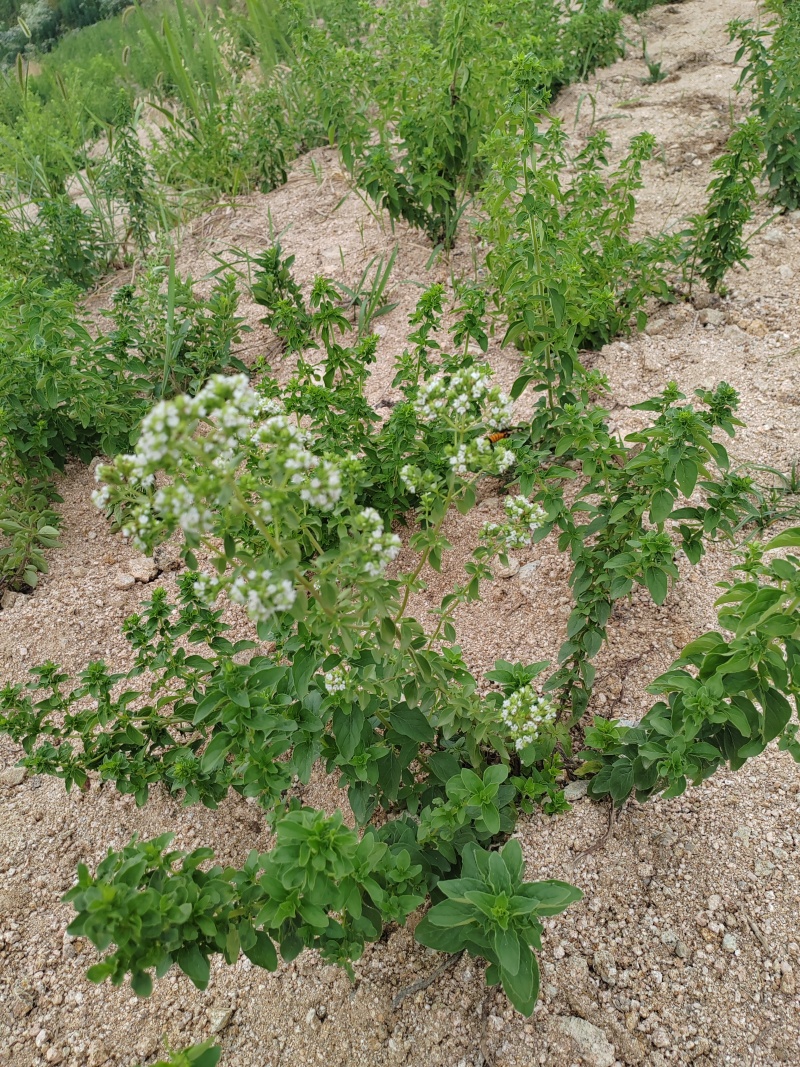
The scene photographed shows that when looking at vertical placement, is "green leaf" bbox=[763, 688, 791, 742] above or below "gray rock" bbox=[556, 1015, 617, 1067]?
above

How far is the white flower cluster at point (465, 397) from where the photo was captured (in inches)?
67.8

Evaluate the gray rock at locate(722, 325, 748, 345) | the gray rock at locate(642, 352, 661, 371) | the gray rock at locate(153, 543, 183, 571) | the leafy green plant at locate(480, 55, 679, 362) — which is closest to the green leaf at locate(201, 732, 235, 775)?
the gray rock at locate(153, 543, 183, 571)

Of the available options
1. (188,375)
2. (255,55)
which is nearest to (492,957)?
(188,375)

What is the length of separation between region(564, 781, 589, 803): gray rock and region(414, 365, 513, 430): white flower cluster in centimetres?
122

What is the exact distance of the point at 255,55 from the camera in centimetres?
734

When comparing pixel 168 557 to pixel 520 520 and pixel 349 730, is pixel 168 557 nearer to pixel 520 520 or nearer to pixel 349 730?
pixel 349 730

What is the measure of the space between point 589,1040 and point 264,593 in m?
1.40

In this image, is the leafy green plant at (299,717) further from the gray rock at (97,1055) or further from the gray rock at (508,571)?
the gray rock at (508,571)

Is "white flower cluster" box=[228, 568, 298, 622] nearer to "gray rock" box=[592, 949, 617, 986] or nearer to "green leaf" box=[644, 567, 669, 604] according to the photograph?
"green leaf" box=[644, 567, 669, 604]

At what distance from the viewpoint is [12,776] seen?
2527 millimetres

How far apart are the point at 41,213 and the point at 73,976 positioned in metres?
4.06

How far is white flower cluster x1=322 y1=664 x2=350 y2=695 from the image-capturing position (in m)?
1.77

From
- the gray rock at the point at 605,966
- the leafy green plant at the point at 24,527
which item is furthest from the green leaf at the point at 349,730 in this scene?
the leafy green plant at the point at 24,527

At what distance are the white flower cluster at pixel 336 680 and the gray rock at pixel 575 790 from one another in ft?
3.02
